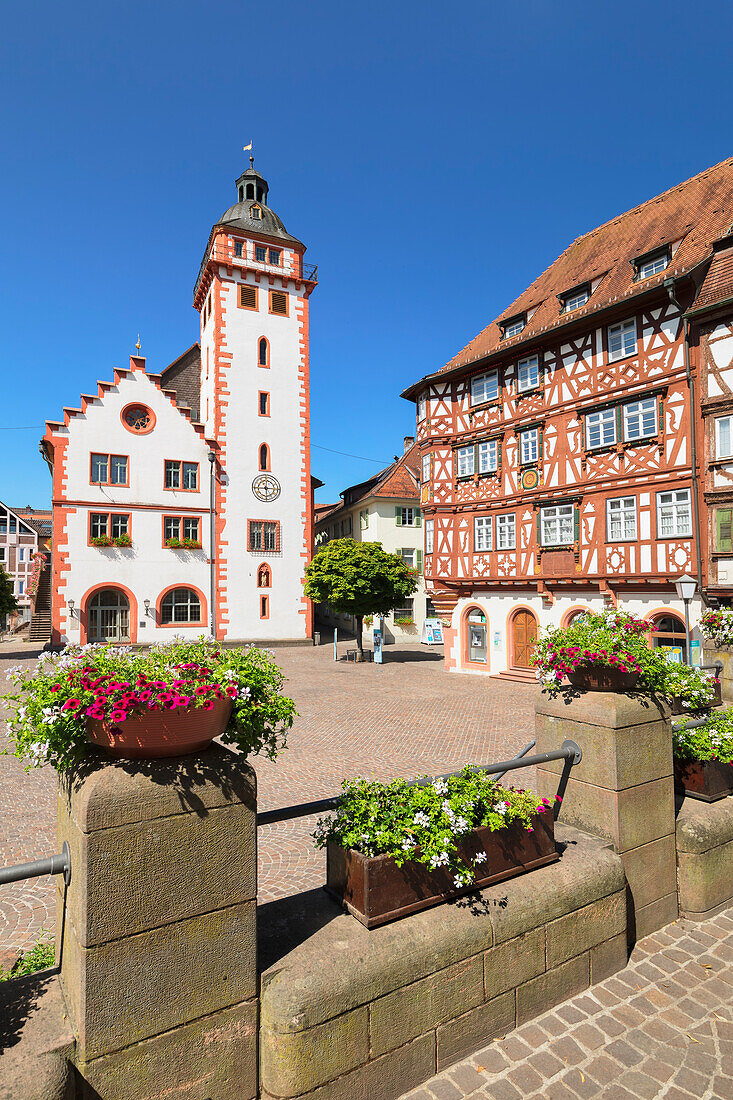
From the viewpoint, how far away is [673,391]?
673 inches

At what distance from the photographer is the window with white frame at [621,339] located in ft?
59.6

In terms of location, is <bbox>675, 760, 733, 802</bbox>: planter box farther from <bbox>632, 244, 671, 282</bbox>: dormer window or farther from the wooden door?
<bbox>632, 244, 671, 282</bbox>: dormer window

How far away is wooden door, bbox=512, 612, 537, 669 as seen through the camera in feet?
69.1

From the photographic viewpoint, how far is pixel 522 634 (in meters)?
21.4

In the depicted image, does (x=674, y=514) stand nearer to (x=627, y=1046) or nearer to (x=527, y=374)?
(x=527, y=374)

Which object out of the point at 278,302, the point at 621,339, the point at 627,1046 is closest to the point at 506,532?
the point at 621,339

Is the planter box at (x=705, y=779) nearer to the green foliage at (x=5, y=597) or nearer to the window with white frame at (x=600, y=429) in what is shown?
the window with white frame at (x=600, y=429)

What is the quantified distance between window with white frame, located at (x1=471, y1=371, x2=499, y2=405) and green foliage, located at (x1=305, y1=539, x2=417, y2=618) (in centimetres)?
909

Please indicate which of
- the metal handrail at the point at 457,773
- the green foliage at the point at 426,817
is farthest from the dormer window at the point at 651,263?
the green foliage at the point at 426,817

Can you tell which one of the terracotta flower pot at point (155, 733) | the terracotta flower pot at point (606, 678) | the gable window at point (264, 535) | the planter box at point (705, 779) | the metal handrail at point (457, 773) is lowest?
the planter box at point (705, 779)

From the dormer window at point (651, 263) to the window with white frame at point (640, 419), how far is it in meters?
4.06

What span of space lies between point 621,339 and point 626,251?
159 inches

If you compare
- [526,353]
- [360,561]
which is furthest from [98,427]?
[526,353]

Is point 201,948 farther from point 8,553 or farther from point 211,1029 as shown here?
point 8,553
